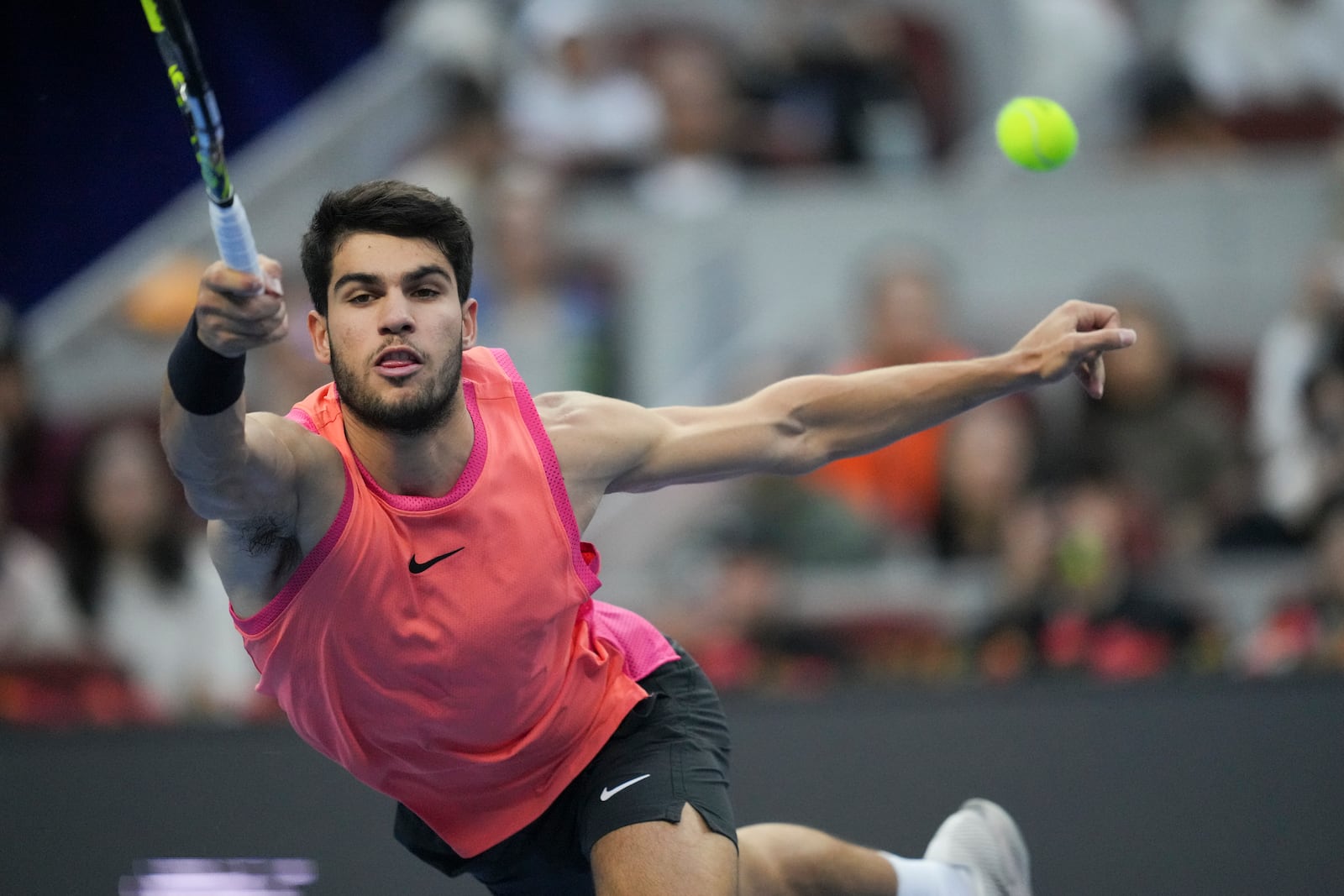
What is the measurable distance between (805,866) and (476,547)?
1320 mm

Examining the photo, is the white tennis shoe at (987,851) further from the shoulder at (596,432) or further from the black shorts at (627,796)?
the shoulder at (596,432)

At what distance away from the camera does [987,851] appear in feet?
14.8

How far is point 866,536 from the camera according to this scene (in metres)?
7.51

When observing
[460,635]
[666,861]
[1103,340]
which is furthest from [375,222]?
[1103,340]

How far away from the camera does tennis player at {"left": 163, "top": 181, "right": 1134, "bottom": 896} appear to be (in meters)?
3.34

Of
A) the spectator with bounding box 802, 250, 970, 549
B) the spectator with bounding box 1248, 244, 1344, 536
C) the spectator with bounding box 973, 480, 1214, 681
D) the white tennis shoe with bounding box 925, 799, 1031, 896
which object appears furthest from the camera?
the spectator with bounding box 802, 250, 970, 549

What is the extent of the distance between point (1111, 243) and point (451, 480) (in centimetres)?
632

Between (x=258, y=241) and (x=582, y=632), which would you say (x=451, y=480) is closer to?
(x=582, y=632)

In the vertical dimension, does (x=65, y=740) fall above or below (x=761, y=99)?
below

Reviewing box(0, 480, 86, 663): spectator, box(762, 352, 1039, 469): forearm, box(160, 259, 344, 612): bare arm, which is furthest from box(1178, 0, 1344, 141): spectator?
box(160, 259, 344, 612): bare arm

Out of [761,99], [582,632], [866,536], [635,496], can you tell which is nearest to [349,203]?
[582,632]

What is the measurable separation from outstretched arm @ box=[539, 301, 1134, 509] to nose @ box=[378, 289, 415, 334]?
1.71ft

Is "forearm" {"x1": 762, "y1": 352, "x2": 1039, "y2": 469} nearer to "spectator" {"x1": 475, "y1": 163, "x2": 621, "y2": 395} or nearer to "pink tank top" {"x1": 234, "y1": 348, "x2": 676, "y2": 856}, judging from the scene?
"pink tank top" {"x1": 234, "y1": 348, "x2": 676, "y2": 856}

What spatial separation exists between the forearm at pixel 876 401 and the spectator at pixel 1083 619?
249 cm
